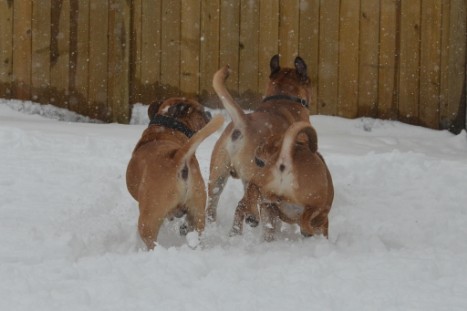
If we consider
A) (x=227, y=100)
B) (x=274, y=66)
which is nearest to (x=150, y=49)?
(x=274, y=66)

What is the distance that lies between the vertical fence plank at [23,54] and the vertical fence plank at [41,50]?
0.06 meters

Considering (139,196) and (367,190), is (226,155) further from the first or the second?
(367,190)

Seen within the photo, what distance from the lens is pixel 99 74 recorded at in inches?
418

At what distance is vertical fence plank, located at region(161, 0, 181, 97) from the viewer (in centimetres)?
1054

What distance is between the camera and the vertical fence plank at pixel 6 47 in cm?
1067

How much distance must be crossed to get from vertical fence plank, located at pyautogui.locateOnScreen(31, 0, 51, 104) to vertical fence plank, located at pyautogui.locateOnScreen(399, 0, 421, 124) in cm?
437

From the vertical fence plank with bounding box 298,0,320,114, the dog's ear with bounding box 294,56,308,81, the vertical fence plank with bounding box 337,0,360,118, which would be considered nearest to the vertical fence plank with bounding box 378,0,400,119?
the vertical fence plank with bounding box 337,0,360,118

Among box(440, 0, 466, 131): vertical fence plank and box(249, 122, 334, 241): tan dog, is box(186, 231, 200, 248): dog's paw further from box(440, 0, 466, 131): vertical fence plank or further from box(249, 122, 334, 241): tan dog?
box(440, 0, 466, 131): vertical fence plank

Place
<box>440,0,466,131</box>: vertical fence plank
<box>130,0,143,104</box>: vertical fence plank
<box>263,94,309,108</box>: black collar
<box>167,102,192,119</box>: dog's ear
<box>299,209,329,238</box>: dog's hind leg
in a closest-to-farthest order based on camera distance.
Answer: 1. <box>299,209,329,238</box>: dog's hind leg
2. <box>167,102,192,119</box>: dog's ear
3. <box>263,94,309,108</box>: black collar
4. <box>440,0,466,131</box>: vertical fence plank
5. <box>130,0,143,104</box>: vertical fence plank

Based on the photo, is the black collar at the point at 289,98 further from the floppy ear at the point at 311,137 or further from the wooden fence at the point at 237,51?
the wooden fence at the point at 237,51

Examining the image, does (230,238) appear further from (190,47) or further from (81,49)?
(81,49)

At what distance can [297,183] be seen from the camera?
Answer: 5.77 metres

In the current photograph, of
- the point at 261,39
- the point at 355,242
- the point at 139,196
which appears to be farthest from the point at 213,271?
the point at 261,39

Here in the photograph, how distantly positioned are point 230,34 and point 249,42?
0.25m
